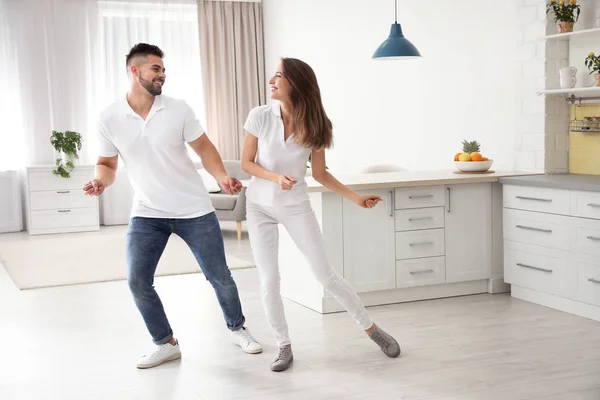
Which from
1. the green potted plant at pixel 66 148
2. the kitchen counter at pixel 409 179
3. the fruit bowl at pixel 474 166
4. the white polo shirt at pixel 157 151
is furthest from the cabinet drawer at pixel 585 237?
the green potted plant at pixel 66 148

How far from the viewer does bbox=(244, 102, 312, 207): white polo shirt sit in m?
3.49

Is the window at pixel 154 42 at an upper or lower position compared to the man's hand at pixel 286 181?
upper

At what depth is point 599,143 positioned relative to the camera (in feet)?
16.4

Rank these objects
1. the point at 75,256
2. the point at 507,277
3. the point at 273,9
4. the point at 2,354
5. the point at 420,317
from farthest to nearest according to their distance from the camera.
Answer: the point at 273,9 < the point at 75,256 < the point at 507,277 < the point at 420,317 < the point at 2,354

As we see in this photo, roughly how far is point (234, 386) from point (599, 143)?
2.88 meters

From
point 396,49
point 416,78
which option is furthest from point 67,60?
point 396,49

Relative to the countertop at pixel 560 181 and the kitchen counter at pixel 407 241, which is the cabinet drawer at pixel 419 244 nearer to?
the kitchen counter at pixel 407 241

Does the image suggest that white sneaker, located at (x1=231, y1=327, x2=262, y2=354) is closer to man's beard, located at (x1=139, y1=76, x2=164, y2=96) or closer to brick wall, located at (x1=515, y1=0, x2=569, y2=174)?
man's beard, located at (x1=139, y1=76, x2=164, y2=96)

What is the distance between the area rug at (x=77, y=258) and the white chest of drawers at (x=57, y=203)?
19cm

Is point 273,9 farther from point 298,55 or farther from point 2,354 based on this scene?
point 2,354

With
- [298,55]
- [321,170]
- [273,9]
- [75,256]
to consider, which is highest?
[273,9]

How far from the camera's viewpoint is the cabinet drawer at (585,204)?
4309 mm

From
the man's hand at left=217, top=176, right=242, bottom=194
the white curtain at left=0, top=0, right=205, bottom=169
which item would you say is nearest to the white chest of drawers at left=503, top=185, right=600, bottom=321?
the man's hand at left=217, top=176, right=242, bottom=194

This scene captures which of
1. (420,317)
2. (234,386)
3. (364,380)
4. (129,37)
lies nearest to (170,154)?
(234,386)
